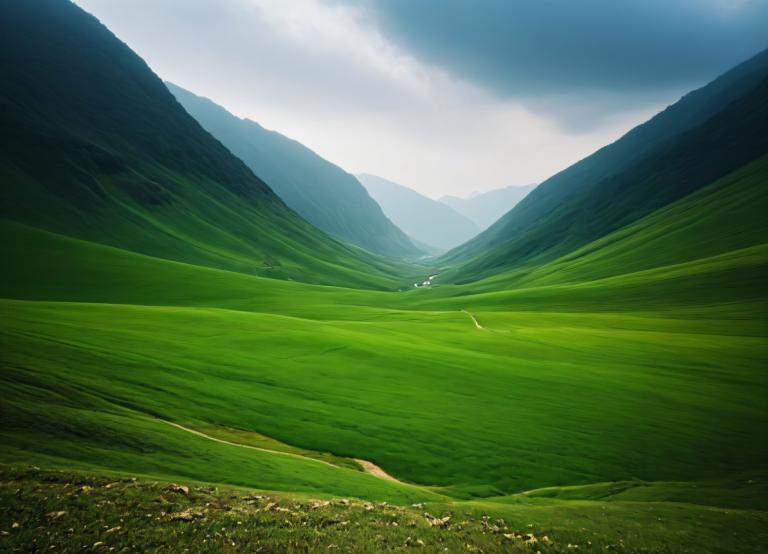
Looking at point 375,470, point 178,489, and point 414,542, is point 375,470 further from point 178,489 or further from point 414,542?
point 178,489

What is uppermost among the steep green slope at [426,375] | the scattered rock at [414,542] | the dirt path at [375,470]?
the scattered rock at [414,542]

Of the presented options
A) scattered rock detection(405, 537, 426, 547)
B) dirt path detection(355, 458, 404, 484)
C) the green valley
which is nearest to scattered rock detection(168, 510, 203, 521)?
the green valley

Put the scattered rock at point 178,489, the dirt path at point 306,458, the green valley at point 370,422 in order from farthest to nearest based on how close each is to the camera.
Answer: the dirt path at point 306,458 < the scattered rock at point 178,489 < the green valley at point 370,422

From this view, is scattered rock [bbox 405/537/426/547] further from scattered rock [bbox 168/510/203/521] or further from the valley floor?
scattered rock [bbox 168/510/203/521]

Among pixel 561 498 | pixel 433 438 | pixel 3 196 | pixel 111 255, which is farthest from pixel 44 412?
pixel 3 196

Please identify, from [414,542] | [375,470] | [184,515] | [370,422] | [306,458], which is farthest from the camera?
[370,422]

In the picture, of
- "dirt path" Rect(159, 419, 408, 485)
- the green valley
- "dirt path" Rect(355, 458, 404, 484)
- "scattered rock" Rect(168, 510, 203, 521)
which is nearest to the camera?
"scattered rock" Rect(168, 510, 203, 521)

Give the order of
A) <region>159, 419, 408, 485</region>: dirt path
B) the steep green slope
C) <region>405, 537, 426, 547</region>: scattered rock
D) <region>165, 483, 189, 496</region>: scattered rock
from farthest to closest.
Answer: the steep green slope, <region>159, 419, 408, 485</region>: dirt path, <region>165, 483, 189, 496</region>: scattered rock, <region>405, 537, 426, 547</region>: scattered rock

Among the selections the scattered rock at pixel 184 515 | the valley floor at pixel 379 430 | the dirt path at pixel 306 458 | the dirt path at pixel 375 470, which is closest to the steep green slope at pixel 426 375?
the valley floor at pixel 379 430

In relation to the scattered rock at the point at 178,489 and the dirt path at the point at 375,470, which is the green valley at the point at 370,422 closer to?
the scattered rock at the point at 178,489

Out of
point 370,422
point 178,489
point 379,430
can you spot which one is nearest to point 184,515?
point 178,489

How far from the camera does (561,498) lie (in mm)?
31188

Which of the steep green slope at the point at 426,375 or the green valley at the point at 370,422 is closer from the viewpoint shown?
the green valley at the point at 370,422

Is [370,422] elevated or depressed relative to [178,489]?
depressed
